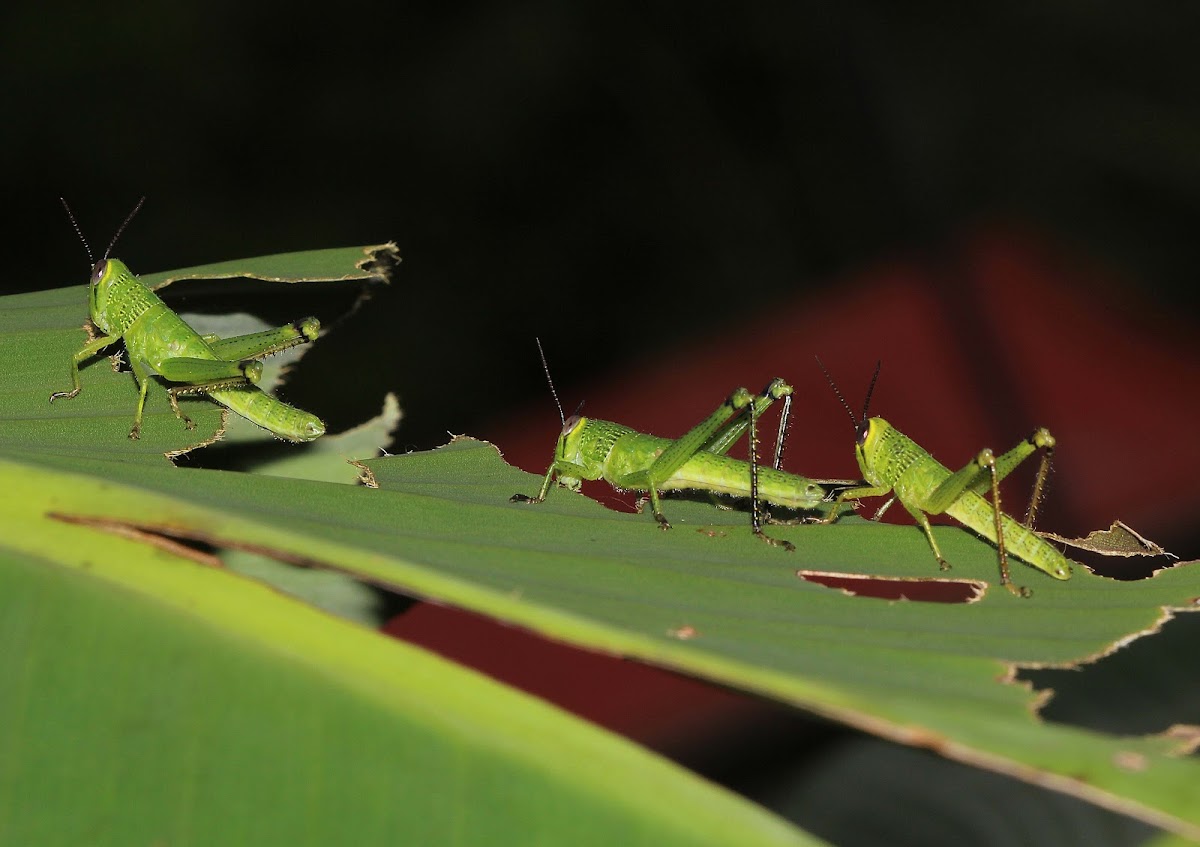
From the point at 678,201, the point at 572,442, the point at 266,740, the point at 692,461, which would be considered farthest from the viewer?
the point at 678,201

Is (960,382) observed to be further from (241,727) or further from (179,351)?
(241,727)

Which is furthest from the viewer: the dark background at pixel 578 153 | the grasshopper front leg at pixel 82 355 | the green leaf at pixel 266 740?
the dark background at pixel 578 153

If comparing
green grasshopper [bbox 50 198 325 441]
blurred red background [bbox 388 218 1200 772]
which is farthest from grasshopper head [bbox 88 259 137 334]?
blurred red background [bbox 388 218 1200 772]

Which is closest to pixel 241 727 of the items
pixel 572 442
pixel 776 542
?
pixel 776 542

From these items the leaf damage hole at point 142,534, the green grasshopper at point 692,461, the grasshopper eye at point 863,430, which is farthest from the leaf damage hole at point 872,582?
the leaf damage hole at point 142,534

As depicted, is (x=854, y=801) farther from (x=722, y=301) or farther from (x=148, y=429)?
(x=722, y=301)

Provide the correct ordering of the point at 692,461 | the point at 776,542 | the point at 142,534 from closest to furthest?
the point at 142,534 → the point at 776,542 → the point at 692,461

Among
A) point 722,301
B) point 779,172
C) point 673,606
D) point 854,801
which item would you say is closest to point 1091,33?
point 779,172

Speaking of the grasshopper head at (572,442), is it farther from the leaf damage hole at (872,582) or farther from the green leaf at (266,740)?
the green leaf at (266,740)
